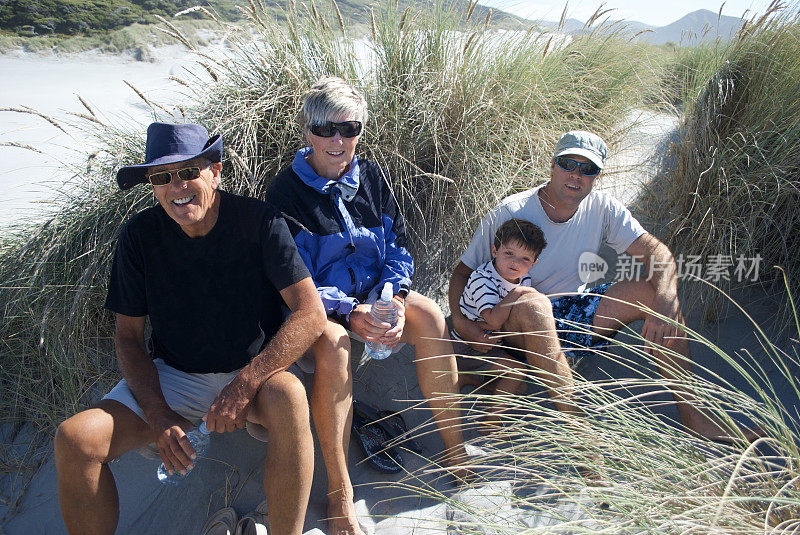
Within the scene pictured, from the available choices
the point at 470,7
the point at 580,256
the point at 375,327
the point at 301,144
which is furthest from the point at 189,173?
the point at 470,7

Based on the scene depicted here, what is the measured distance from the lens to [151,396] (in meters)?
2.15

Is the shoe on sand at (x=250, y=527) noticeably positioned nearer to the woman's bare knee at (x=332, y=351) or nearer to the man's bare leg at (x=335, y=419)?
the man's bare leg at (x=335, y=419)

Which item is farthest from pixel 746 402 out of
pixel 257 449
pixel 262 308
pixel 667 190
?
pixel 667 190

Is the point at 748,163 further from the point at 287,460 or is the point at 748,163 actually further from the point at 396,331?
the point at 287,460

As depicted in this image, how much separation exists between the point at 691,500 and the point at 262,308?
69.5 inches

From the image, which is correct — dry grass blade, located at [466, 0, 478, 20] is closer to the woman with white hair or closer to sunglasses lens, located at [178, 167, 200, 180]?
the woman with white hair

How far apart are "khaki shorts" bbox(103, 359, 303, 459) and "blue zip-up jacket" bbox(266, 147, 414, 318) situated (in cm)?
50

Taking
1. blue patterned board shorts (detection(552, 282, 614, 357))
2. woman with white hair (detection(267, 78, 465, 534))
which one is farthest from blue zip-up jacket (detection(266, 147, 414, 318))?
blue patterned board shorts (detection(552, 282, 614, 357))

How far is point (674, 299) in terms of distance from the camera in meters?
2.74

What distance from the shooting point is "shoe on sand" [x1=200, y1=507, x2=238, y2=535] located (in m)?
2.29

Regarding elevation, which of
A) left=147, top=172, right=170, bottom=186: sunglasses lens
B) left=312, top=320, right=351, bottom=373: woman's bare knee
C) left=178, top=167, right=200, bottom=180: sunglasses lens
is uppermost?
left=178, top=167, right=200, bottom=180: sunglasses lens

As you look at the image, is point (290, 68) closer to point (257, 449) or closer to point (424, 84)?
point (424, 84)

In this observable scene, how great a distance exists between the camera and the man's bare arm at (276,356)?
209 cm

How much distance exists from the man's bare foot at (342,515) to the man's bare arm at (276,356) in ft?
1.68
